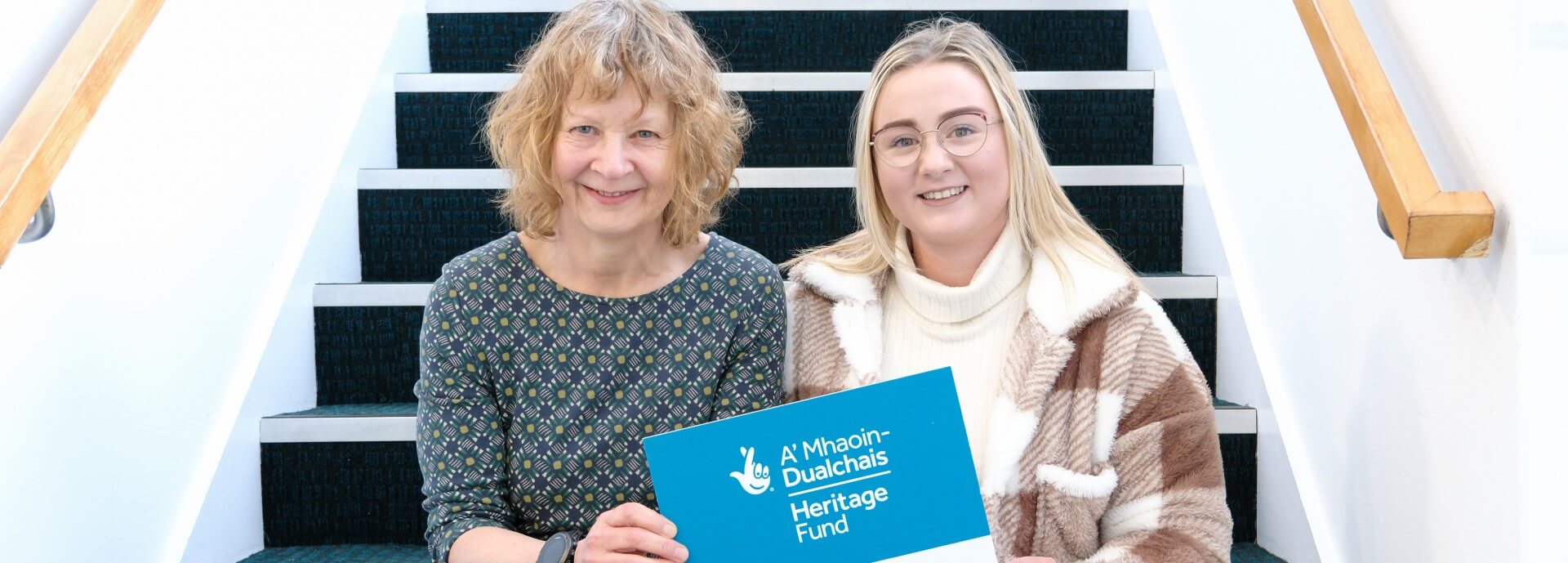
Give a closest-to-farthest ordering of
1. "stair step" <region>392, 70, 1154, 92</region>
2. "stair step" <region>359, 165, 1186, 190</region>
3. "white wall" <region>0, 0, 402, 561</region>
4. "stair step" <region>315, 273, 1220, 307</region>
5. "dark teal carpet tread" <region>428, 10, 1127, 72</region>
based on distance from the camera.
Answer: "white wall" <region>0, 0, 402, 561</region>
"stair step" <region>315, 273, 1220, 307</region>
"stair step" <region>359, 165, 1186, 190</region>
"stair step" <region>392, 70, 1154, 92</region>
"dark teal carpet tread" <region>428, 10, 1127, 72</region>

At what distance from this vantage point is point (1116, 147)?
2.33 m

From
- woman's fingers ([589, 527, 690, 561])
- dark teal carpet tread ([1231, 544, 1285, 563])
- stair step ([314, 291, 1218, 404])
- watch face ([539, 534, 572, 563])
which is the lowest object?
dark teal carpet tread ([1231, 544, 1285, 563])

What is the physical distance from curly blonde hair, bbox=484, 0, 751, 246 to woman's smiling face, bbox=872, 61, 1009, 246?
20cm

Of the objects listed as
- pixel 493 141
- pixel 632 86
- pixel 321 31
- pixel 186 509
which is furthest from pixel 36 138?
pixel 321 31

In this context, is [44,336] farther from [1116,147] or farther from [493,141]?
[1116,147]

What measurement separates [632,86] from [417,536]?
3.04ft

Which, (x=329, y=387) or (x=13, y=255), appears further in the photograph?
(x=329, y=387)

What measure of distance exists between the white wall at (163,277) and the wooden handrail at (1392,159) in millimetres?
1356

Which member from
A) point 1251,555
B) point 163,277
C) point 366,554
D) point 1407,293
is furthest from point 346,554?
point 1407,293

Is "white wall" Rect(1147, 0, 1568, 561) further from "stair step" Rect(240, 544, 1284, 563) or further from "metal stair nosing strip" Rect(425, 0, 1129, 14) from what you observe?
"metal stair nosing strip" Rect(425, 0, 1129, 14)

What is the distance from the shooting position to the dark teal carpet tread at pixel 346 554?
180 cm

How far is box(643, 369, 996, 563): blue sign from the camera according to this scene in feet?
3.68

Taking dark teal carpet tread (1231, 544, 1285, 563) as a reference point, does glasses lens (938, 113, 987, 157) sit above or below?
above

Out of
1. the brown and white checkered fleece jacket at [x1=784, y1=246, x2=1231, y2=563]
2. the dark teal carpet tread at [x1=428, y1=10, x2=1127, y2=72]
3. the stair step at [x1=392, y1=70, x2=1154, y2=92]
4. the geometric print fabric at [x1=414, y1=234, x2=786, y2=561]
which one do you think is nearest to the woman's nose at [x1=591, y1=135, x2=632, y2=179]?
the geometric print fabric at [x1=414, y1=234, x2=786, y2=561]
